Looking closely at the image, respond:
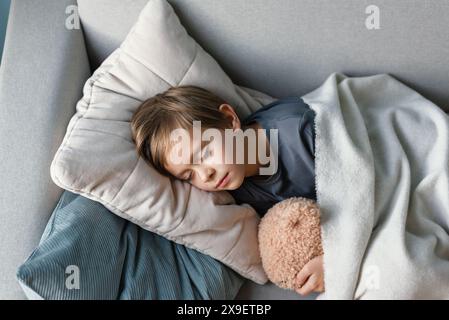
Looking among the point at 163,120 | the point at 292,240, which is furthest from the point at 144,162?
the point at 292,240

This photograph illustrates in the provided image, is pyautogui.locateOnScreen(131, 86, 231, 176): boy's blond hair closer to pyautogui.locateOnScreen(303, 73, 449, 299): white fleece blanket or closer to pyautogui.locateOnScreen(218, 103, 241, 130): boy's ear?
pyautogui.locateOnScreen(218, 103, 241, 130): boy's ear

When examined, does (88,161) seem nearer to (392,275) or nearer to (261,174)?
(261,174)

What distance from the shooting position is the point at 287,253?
1.00m

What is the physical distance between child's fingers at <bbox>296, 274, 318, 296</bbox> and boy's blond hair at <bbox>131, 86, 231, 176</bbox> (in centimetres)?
37

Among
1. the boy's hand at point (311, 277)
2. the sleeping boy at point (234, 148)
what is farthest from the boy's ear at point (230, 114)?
the boy's hand at point (311, 277)

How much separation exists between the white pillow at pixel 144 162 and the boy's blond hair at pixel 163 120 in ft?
0.10

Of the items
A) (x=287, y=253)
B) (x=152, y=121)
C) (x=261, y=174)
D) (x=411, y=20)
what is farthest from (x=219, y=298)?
(x=411, y=20)

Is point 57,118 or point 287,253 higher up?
point 57,118

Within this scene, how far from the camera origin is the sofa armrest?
961mm

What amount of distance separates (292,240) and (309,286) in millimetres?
111

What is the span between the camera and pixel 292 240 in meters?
1.00
